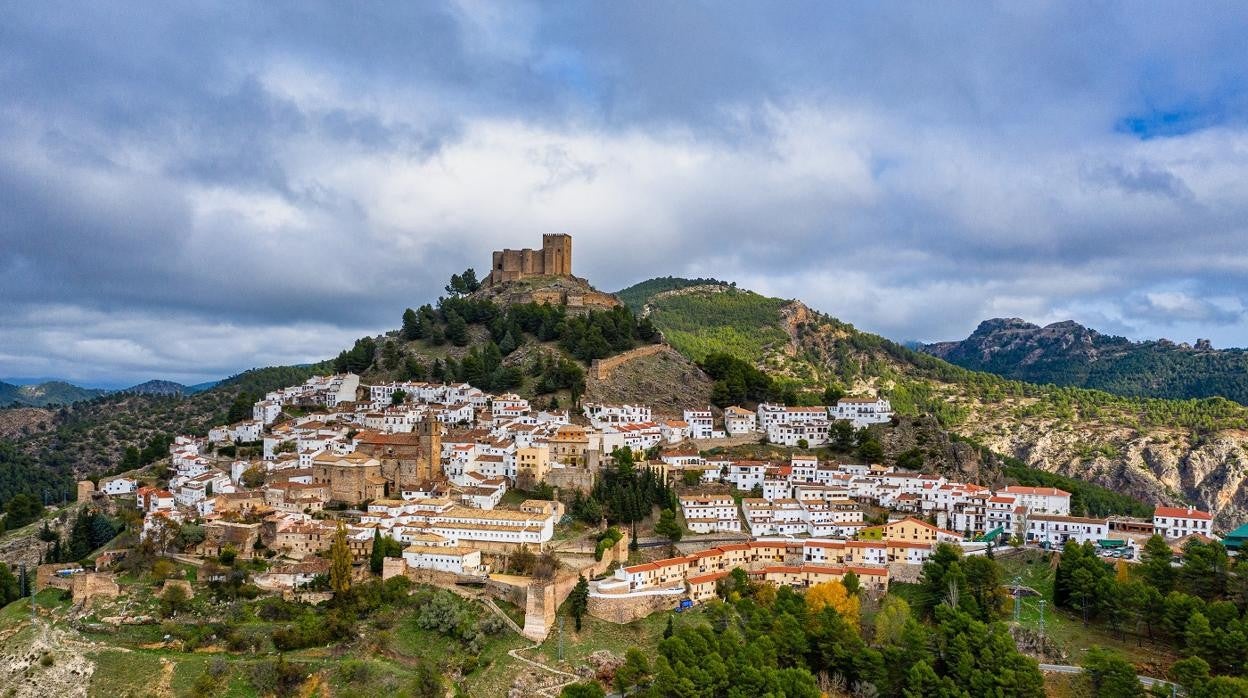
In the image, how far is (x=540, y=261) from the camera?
87.6 metres

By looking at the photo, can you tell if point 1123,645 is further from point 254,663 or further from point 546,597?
point 254,663

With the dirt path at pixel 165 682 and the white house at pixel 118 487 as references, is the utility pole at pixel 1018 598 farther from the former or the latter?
the white house at pixel 118 487

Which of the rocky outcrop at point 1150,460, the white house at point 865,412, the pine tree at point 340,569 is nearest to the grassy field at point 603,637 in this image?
the pine tree at point 340,569

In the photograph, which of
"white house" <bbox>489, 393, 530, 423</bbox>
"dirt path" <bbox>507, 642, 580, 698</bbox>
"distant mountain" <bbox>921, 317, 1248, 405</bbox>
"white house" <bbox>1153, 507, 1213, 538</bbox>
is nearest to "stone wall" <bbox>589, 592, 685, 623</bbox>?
"dirt path" <bbox>507, 642, 580, 698</bbox>

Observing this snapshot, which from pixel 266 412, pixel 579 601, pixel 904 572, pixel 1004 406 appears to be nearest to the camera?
pixel 579 601

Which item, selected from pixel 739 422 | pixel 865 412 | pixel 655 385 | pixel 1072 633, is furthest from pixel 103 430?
pixel 1072 633

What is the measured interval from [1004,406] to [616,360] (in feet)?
179

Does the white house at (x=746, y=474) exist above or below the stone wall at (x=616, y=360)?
below

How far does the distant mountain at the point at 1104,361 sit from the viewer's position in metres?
134

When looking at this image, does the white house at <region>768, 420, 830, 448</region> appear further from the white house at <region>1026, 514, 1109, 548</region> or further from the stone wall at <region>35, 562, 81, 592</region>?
the stone wall at <region>35, 562, 81, 592</region>

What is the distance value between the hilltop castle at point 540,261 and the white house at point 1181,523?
5581 cm

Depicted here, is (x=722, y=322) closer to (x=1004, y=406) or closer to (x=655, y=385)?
(x=1004, y=406)

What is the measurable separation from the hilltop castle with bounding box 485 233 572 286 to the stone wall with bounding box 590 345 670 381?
61.6 feet

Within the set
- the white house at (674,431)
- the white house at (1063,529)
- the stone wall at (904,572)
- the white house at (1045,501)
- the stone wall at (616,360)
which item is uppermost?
the stone wall at (616,360)
